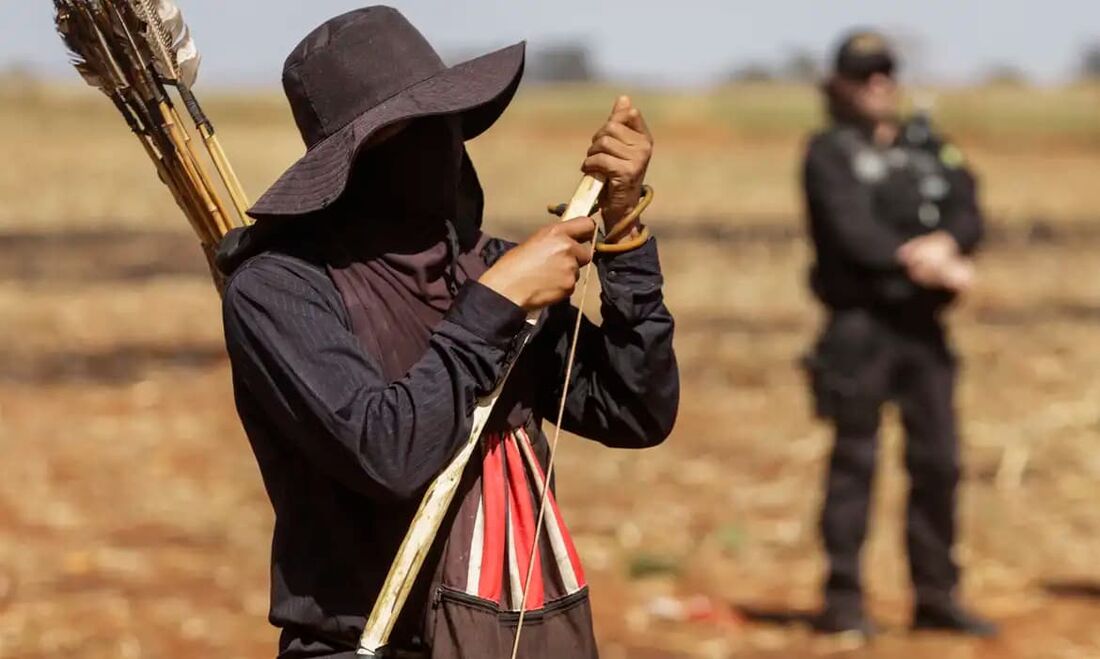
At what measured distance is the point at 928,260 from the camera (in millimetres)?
7434

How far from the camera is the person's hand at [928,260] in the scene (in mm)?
7406

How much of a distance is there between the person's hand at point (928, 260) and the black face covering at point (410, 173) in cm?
452

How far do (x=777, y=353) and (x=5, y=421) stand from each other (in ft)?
20.9

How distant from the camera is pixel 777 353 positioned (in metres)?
15.6

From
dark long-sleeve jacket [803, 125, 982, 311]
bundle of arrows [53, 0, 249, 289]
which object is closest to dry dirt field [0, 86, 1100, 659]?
dark long-sleeve jacket [803, 125, 982, 311]

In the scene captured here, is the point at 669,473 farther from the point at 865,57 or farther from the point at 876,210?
the point at 865,57

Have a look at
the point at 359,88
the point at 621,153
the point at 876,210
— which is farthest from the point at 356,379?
the point at 876,210

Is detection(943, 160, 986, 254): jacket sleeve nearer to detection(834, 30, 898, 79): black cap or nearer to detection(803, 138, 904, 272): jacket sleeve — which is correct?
detection(803, 138, 904, 272): jacket sleeve

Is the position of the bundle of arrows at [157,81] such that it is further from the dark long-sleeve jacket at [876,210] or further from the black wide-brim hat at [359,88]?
the dark long-sleeve jacket at [876,210]

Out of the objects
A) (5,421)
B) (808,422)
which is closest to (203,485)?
(5,421)

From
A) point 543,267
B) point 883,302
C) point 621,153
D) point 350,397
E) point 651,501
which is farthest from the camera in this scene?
point 651,501

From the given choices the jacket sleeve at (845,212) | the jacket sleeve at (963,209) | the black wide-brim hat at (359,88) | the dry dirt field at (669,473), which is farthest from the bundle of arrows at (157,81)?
the jacket sleeve at (963,209)

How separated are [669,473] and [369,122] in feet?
27.0

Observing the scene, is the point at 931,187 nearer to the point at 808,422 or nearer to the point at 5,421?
the point at 808,422
